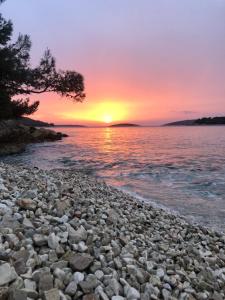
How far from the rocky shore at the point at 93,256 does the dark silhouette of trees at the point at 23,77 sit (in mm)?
18128

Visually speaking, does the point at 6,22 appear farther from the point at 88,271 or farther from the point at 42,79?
the point at 88,271

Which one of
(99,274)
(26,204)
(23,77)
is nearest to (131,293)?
(99,274)

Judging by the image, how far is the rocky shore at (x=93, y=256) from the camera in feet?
12.4

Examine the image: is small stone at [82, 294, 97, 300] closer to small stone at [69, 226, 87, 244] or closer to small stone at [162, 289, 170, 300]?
small stone at [162, 289, 170, 300]

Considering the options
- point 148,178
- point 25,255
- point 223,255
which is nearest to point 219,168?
point 148,178

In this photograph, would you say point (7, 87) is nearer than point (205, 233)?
No

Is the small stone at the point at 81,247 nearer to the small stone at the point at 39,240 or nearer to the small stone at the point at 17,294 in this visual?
the small stone at the point at 39,240

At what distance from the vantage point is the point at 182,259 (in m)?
5.45

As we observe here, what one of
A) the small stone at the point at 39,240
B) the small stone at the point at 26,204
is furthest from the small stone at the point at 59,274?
the small stone at the point at 26,204

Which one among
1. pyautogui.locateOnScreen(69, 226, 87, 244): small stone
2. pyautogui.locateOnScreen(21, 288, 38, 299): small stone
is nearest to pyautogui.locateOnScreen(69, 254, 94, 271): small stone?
pyautogui.locateOnScreen(69, 226, 87, 244): small stone

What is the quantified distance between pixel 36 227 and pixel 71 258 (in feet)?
3.01

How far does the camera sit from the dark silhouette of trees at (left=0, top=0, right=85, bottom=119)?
23828mm

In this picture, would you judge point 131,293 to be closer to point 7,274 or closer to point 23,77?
point 7,274

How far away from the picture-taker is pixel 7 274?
3.63 meters
